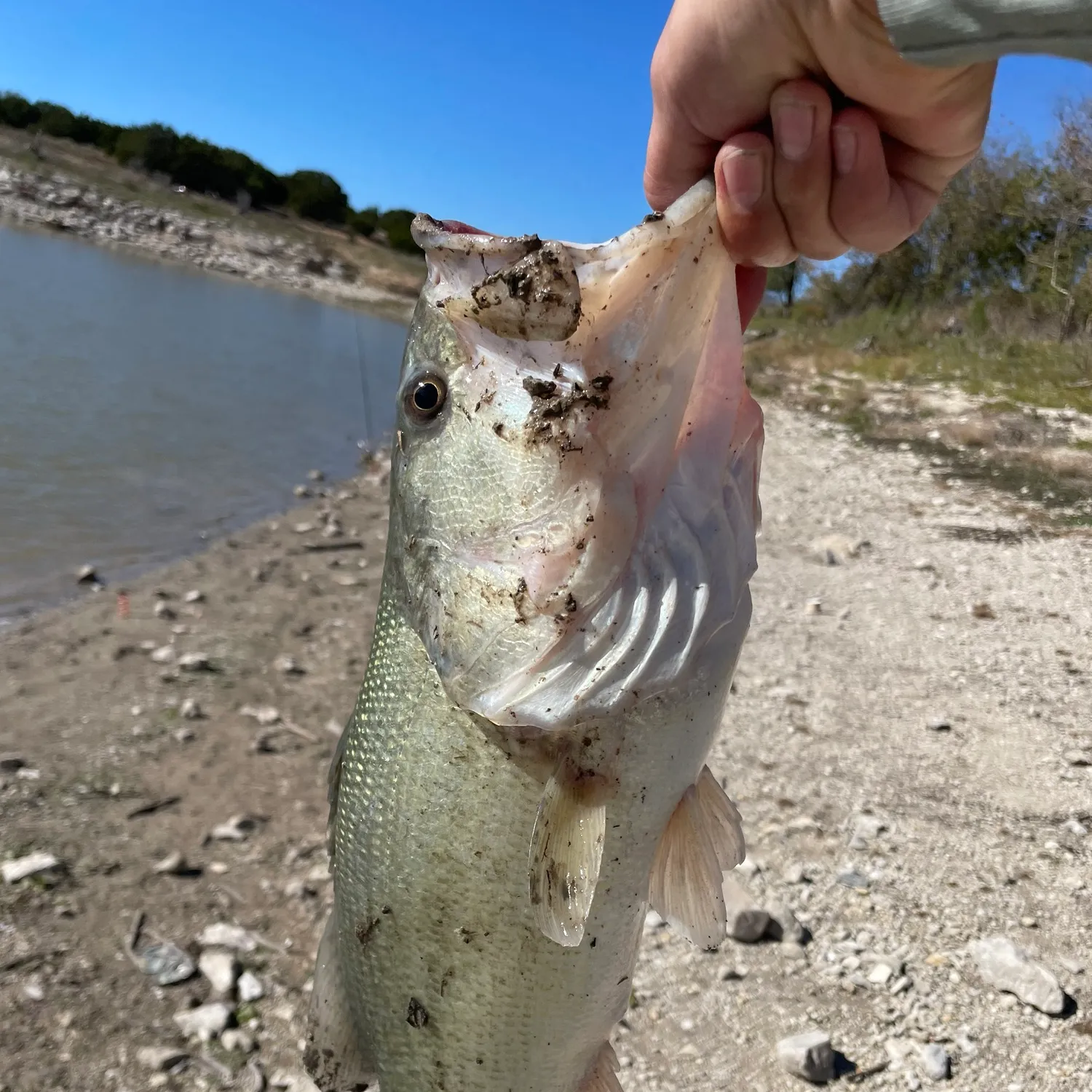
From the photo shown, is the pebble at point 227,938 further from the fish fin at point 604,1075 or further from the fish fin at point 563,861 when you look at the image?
the fish fin at point 563,861

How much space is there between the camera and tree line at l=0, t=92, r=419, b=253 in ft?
173

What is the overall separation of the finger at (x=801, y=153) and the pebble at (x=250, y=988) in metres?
2.97

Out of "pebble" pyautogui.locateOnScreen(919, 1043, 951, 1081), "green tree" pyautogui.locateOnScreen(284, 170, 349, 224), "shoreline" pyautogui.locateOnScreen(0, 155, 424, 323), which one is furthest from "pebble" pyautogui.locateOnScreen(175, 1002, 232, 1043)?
"green tree" pyautogui.locateOnScreen(284, 170, 349, 224)

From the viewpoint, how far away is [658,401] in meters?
1.53

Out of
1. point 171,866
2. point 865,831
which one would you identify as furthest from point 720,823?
point 171,866

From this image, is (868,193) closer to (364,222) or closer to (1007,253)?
(1007,253)

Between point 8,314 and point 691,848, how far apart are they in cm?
1895

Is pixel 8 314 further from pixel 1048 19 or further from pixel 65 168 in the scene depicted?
pixel 65 168

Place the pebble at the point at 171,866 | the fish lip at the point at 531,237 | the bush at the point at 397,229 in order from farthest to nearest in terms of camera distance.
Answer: the bush at the point at 397,229
the pebble at the point at 171,866
the fish lip at the point at 531,237

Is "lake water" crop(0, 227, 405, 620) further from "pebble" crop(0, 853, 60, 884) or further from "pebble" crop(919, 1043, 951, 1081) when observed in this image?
"pebble" crop(919, 1043, 951, 1081)

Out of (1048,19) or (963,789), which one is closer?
(1048,19)

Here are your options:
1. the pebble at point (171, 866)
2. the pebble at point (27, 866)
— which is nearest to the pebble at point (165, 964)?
the pebble at point (171, 866)

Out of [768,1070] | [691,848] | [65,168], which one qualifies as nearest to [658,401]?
[691,848]

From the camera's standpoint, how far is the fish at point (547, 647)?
1.53 metres
